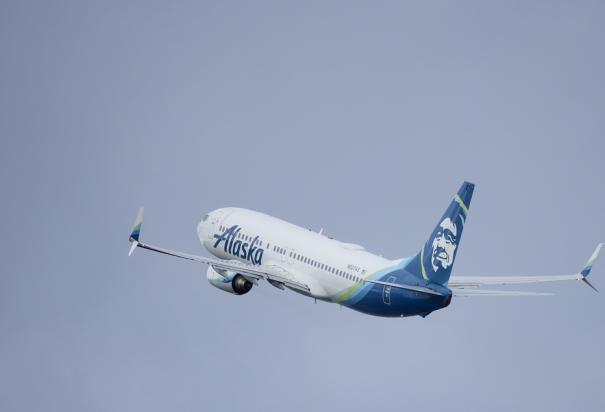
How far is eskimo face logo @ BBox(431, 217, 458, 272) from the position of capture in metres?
121

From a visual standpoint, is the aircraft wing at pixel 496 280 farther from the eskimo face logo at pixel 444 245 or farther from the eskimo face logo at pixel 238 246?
the eskimo face logo at pixel 238 246

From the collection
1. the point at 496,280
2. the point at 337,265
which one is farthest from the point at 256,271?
the point at 496,280

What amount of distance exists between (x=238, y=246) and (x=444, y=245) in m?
24.1

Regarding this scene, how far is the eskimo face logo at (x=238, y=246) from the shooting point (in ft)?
455

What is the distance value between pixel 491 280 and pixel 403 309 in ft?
32.4

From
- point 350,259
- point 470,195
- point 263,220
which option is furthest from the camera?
point 263,220

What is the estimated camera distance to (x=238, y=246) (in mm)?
141125

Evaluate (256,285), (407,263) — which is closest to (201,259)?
(256,285)

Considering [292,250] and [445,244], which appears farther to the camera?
[292,250]

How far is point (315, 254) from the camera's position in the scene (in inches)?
5217

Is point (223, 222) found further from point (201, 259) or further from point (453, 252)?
point (453, 252)

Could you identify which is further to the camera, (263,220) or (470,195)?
(263,220)

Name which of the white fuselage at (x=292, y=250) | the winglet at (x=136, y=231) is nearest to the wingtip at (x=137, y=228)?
the winglet at (x=136, y=231)

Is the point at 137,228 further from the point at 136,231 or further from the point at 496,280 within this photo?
the point at 496,280
